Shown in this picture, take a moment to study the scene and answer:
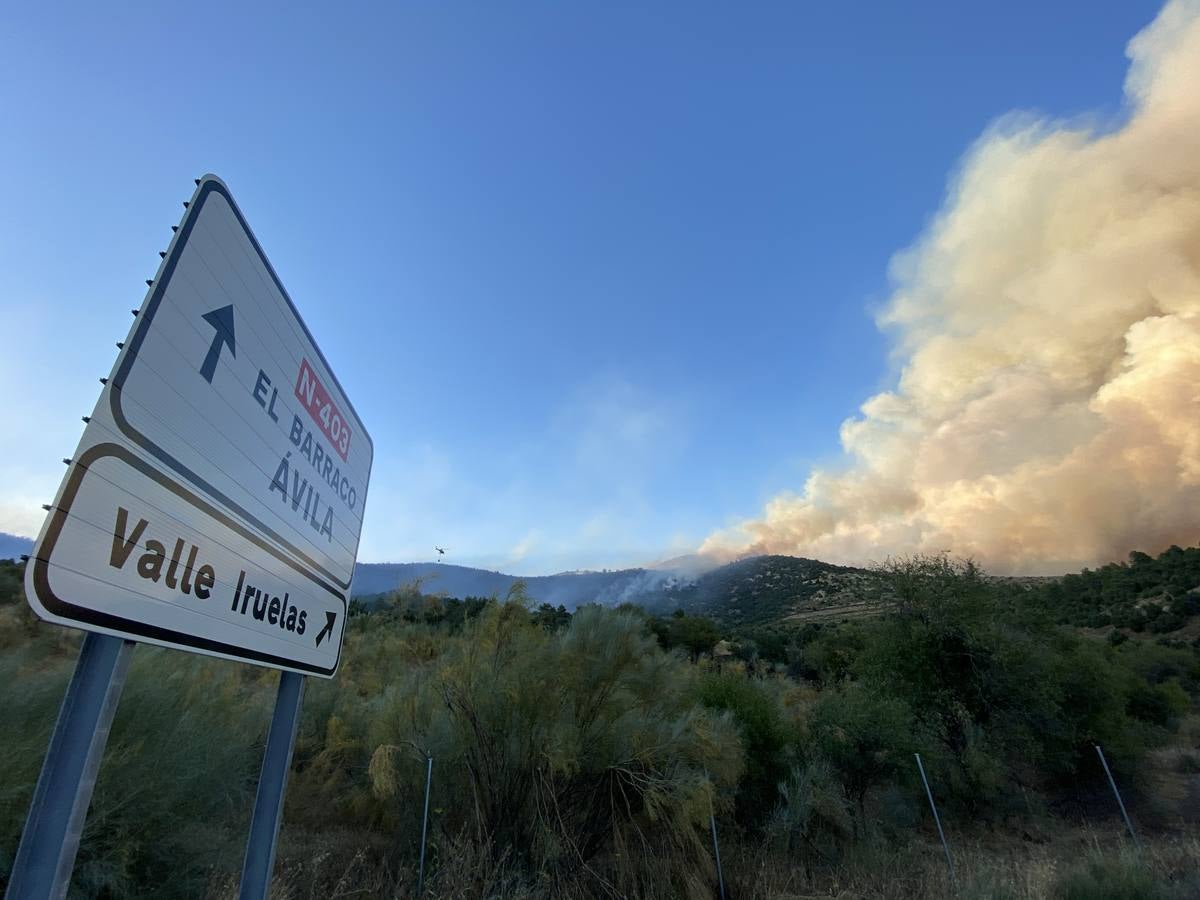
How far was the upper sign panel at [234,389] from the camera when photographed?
1.92 metres

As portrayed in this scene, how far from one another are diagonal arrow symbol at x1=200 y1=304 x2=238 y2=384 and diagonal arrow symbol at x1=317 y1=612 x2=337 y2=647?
1.77 m

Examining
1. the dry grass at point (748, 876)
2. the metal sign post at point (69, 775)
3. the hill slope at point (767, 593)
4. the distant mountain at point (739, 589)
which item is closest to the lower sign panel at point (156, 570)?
the metal sign post at point (69, 775)

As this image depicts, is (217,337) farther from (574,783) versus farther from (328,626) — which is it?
(574,783)

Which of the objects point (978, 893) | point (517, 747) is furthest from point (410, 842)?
point (978, 893)

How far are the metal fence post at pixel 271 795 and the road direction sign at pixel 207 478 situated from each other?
0.17 meters

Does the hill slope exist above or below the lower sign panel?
above

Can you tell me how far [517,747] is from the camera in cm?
789

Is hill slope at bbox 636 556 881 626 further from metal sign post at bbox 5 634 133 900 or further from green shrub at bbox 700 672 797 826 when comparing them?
metal sign post at bbox 5 634 133 900

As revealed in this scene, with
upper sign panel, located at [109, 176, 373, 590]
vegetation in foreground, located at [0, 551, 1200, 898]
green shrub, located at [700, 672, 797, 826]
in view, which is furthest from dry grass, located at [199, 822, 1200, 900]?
upper sign panel, located at [109, 176, 373, 590]

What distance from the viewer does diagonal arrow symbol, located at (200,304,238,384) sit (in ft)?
7.20

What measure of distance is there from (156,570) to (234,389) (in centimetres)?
81

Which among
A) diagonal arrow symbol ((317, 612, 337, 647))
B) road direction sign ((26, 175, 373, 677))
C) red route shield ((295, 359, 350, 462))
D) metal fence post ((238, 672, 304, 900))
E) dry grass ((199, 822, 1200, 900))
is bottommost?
dry grass ((199, 822, 1200, 900))

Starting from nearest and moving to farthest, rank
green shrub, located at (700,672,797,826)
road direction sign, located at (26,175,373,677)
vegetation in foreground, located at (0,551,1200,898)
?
road direction sign, located at (26,175,373,677), vegetation in foreground, located at (0,551,1200,898), green shrub, located at (700,672,797,826)

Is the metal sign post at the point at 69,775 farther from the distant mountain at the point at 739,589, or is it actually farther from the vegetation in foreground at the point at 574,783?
the distant mountain at the point at 739,589
